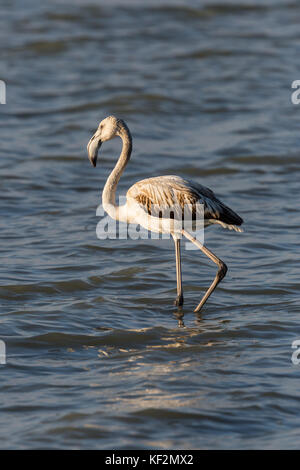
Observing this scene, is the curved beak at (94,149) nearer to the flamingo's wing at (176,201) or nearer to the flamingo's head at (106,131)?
the flamingo's head at (106,131)

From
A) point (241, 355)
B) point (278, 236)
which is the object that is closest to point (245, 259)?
point (278, 236)

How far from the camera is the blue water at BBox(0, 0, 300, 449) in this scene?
6277 mm

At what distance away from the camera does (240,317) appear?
26.9ft

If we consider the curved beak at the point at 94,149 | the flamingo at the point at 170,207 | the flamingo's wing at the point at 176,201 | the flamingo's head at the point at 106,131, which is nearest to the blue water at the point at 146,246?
the flamingo at the point at 170,207

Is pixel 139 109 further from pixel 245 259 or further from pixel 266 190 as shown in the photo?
pixel 245 259

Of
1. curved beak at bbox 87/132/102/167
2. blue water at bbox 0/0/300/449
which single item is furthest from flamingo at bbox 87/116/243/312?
blue water at bbox 0/0/300/449

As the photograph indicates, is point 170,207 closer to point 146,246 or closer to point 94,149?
point 94,149

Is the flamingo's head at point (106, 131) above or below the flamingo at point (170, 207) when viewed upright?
above

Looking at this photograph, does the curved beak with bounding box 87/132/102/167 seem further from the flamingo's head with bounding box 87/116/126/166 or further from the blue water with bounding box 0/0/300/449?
the blue water with bounding box 0/0/300/449

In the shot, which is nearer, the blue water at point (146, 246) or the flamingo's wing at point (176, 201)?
the blue water at point (146, 246)

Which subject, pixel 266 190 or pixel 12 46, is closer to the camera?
pixel 266 190

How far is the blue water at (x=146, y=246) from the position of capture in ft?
20.6

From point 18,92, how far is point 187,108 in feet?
11.8

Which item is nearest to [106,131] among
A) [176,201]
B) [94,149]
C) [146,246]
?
[94,149]
